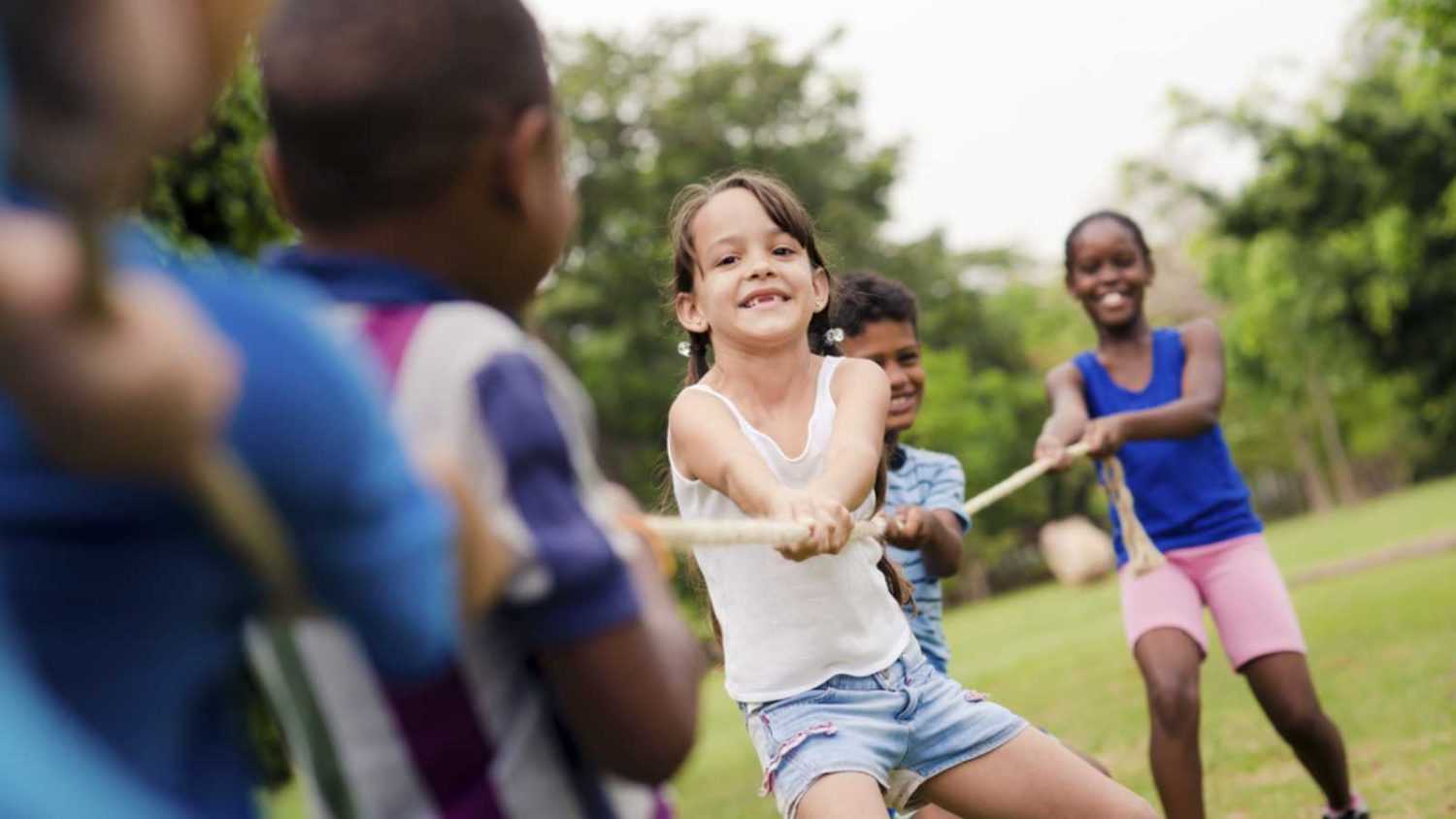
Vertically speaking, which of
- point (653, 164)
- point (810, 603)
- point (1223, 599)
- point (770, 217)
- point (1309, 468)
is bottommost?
point (1309, 468)

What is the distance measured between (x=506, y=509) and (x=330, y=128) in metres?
0.42

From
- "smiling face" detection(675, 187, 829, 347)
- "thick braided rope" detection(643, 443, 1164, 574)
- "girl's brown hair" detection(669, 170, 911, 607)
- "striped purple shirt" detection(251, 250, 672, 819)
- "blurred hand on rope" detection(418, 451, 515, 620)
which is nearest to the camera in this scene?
"blurred hand on rope" detection(418, 451, 515, 620)

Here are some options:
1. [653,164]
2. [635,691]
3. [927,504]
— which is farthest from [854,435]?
[653,164]

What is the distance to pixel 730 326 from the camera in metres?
3.72

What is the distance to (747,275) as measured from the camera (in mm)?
3707

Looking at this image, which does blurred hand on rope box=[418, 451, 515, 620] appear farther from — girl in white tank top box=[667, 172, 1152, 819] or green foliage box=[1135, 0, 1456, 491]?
green foliage box=[1135, 0, 1456, 491]

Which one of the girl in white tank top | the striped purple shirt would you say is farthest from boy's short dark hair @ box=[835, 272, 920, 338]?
the striped purple shirt

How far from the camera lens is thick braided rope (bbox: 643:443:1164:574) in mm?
2131

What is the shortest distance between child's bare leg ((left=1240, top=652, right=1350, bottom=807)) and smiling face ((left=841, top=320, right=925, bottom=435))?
4.50ft

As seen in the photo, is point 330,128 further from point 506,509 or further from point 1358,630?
point 1358,630

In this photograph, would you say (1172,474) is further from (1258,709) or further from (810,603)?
(1258,709)

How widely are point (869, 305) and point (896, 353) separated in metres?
0.17

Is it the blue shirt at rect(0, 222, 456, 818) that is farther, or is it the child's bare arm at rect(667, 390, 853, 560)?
the child's bare arm at rect(667, 390, 853, 560)

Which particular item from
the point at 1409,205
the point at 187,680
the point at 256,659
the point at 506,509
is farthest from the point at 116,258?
the point at 1409,205
